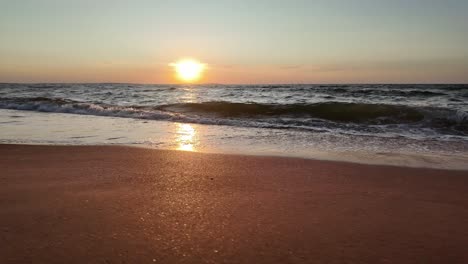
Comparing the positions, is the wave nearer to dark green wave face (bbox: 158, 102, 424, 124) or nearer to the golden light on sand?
dark green wave face (bbox: 158, 102, 424, 124)

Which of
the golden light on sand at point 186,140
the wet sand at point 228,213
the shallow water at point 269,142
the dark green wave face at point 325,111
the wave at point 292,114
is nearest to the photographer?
the wet sand at point 228,213

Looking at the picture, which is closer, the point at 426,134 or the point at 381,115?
the point at 426,134

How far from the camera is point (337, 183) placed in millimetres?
3740

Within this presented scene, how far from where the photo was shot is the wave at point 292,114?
1066 centimetres

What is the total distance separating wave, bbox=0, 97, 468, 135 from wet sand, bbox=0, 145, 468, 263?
5.68 metres

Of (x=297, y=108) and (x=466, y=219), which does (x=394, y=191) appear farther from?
(x=297, y=108)

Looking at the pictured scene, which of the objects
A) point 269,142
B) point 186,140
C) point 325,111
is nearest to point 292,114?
point 325,111

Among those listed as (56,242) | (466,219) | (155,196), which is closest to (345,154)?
(466,219)

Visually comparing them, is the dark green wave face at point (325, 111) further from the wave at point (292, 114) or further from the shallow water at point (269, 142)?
the shallow water at point (269, 142)

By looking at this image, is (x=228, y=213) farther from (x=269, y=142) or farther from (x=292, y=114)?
(x=292, y=114)

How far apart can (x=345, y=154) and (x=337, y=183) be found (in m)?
1.98

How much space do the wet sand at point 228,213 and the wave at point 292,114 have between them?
18.6ft

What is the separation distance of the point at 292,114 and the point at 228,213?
38.3 ft

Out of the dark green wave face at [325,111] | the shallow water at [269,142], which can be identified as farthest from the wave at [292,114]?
the shallow water at [269,142]
